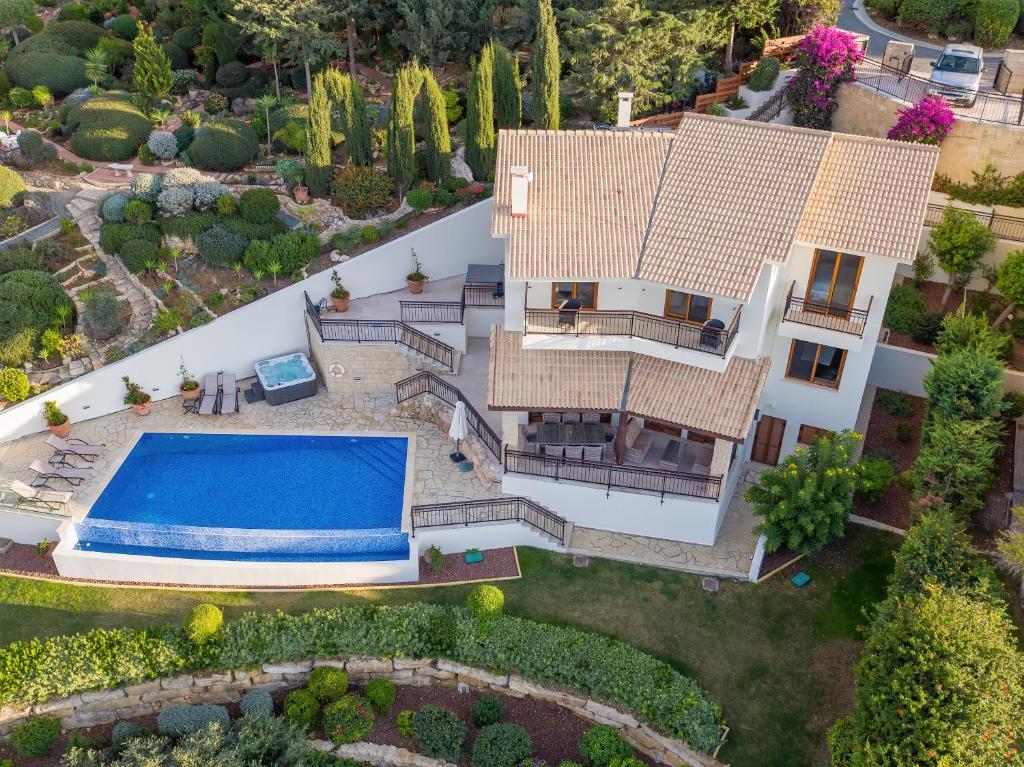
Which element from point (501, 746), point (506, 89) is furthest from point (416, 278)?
point (501, 746)

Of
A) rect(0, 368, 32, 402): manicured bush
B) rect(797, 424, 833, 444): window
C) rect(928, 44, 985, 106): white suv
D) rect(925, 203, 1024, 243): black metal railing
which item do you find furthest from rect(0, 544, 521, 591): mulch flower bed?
rect(928, 44, 985, 106): white suv

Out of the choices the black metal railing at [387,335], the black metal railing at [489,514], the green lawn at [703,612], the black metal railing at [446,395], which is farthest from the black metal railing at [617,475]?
the black metal railing at [387,335]

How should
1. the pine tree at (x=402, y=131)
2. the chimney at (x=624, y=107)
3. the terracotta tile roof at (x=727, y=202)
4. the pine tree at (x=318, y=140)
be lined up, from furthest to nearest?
the pine tree at (x=402, y=131) < the pine tree at (x=318, y=140) < the chimney at (x=624, y=107) < the terracotta tile roof at (x=727, y=202)

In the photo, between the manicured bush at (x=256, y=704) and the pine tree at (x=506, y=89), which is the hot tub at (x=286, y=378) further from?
A: the pine tree at (x=506, y=89)

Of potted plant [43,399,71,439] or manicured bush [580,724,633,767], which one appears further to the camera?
potted plant [43,399,71,439]

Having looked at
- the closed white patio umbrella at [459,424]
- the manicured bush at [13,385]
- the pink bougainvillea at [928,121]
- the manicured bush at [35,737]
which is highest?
the pink bougainvillea at [928,121]

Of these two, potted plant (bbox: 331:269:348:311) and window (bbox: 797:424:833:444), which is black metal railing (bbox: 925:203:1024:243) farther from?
potted plant (bbox: 331:269:348:311)
